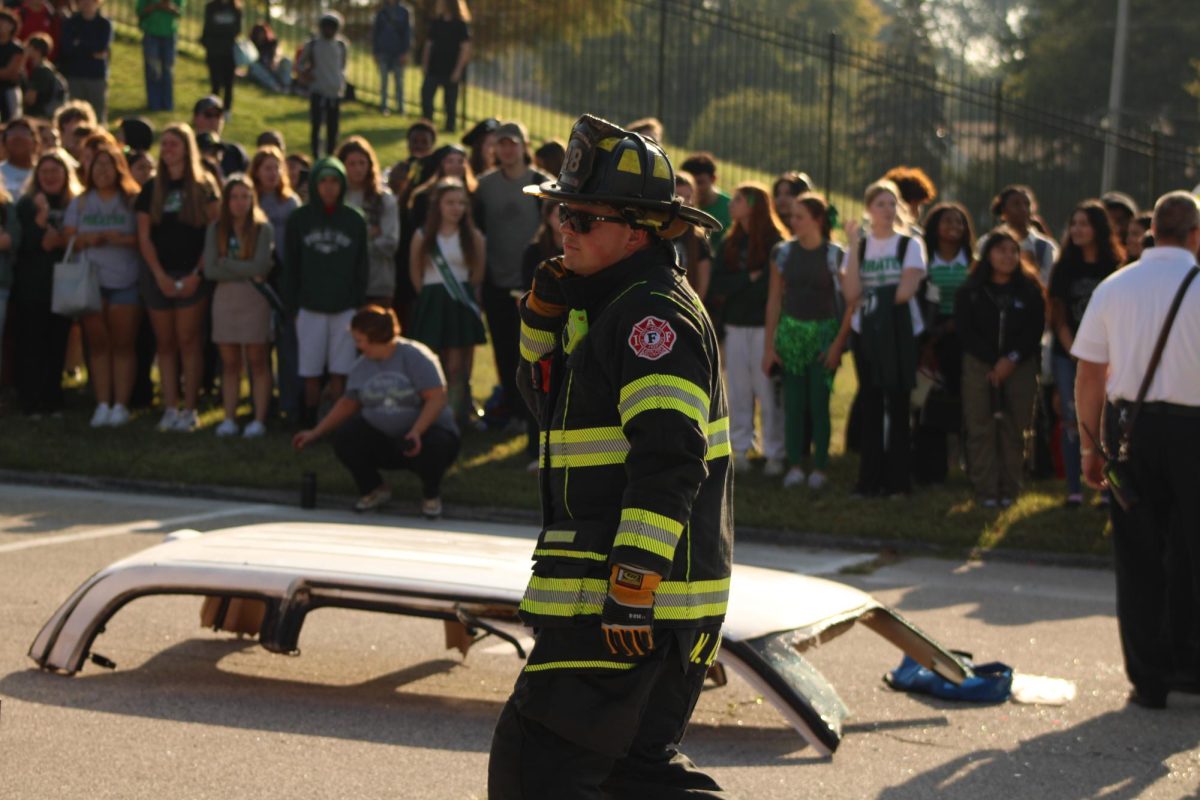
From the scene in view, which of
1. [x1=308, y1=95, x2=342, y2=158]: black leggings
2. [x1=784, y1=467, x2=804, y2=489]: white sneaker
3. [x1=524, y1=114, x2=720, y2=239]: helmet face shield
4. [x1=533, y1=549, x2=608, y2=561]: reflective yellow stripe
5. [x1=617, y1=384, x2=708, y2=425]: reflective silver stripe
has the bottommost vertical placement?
[x1=784, y1=467, x2=804, y2=489]: white sneaker

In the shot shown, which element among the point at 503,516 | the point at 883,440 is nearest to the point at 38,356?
the point at 503,516

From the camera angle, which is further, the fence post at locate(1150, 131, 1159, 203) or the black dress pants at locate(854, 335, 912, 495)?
the fence post at locate(1150, 131, 1159, 203)

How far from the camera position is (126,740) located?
6.36 metres

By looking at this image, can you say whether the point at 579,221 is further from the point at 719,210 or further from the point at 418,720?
the point at 719,210

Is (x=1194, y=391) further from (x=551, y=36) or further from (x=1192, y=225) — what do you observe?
(x=551, y=36)

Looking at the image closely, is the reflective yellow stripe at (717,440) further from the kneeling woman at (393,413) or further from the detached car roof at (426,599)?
the kneeling woman at (393,413)

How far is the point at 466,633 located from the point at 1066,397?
237 inches

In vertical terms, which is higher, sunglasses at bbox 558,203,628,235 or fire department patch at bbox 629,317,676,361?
sunglasses at bbox 558,203,628,235

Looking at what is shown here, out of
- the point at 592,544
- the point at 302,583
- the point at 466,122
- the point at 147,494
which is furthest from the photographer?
the point at 466,122

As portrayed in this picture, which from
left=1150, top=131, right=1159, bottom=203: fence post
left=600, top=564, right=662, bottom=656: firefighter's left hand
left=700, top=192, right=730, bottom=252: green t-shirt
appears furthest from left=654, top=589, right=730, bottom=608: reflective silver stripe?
left=1150, top=131, right=1159, bottom=203: fence post

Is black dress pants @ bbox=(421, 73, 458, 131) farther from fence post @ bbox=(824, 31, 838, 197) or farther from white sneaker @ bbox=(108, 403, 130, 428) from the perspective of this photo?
white sneaker @ bbox=(108, 403, 130, 428)

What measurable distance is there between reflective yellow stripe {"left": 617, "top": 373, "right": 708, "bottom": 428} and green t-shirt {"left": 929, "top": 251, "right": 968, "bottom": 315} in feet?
29.1

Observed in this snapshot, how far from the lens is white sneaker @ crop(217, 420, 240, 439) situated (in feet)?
45.3

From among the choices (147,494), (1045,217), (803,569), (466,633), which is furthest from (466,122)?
(466,633)
